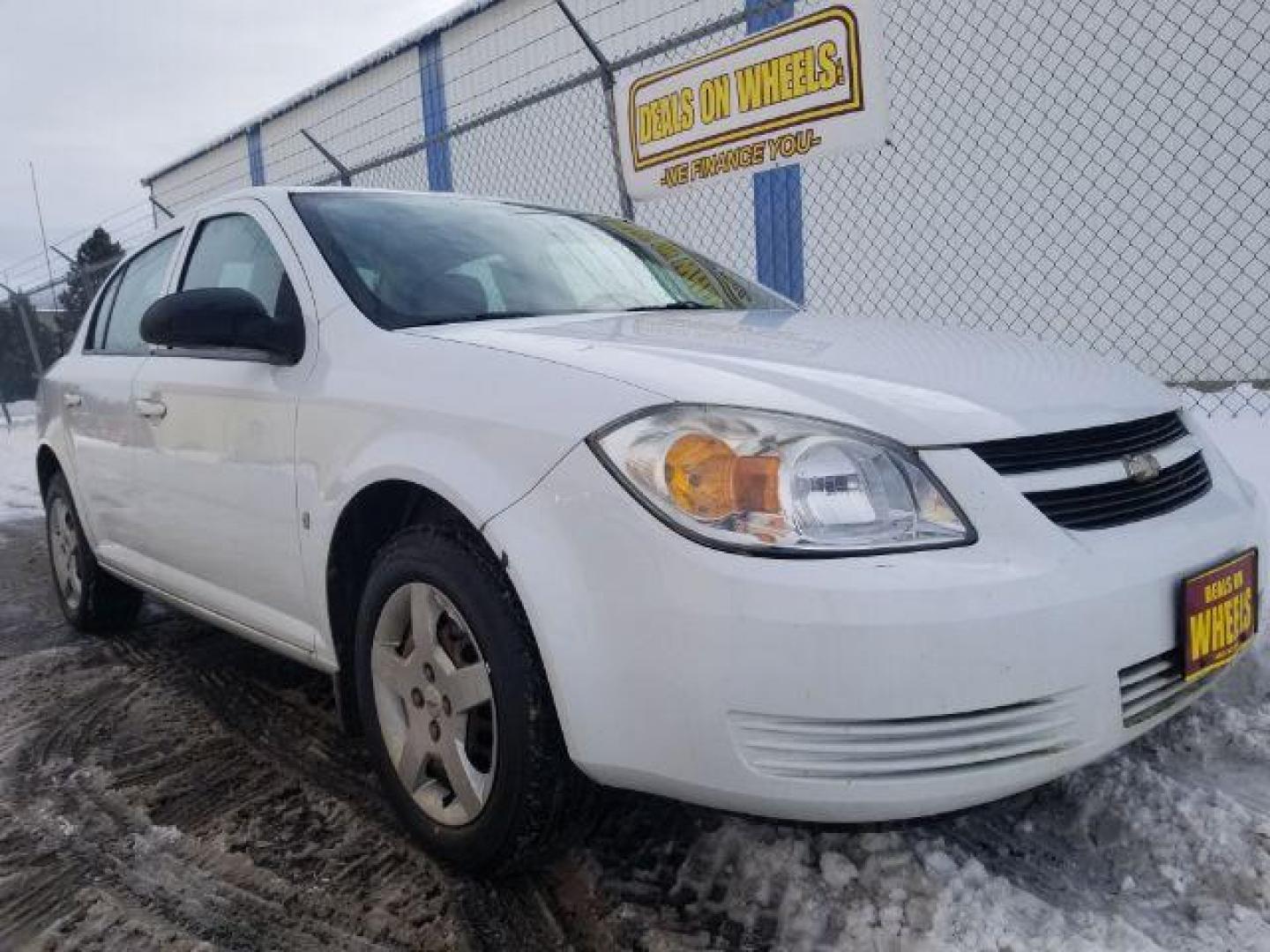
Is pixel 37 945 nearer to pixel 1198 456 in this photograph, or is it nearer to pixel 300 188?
pixel 300 188

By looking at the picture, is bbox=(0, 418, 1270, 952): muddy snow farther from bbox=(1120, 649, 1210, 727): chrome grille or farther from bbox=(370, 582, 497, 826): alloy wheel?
bbox=(1120, 649, 1210, 727): chrome grille

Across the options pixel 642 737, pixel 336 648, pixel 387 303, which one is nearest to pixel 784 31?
pixel 387 303

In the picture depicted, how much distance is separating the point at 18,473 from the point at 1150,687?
33.7 feet

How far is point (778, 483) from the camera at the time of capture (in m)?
1.58

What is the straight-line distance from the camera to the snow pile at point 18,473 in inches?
299

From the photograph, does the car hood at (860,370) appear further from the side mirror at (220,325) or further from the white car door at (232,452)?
the white car door at (232,452)

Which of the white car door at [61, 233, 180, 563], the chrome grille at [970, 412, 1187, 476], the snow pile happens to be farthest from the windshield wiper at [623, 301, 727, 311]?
the snow pile

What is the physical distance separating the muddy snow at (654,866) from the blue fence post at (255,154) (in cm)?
1500

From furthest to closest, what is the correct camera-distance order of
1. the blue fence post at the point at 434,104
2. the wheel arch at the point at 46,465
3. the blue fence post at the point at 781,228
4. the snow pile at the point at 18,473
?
the blue fence post at the point at 434,104
the blue fence post at the point at 781,228
the snow pile at the point at 18,473
the wheel arch at the point at 46,465

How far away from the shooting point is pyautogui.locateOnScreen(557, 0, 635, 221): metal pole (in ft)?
16.6

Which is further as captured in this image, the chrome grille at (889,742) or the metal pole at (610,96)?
the metal pole at (610,96)

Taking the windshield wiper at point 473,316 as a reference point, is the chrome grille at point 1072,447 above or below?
below

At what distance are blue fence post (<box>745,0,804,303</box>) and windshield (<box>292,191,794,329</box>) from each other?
209 inches

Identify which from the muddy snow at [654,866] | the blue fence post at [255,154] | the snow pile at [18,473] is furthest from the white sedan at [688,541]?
the blue fence post at [255,154]
